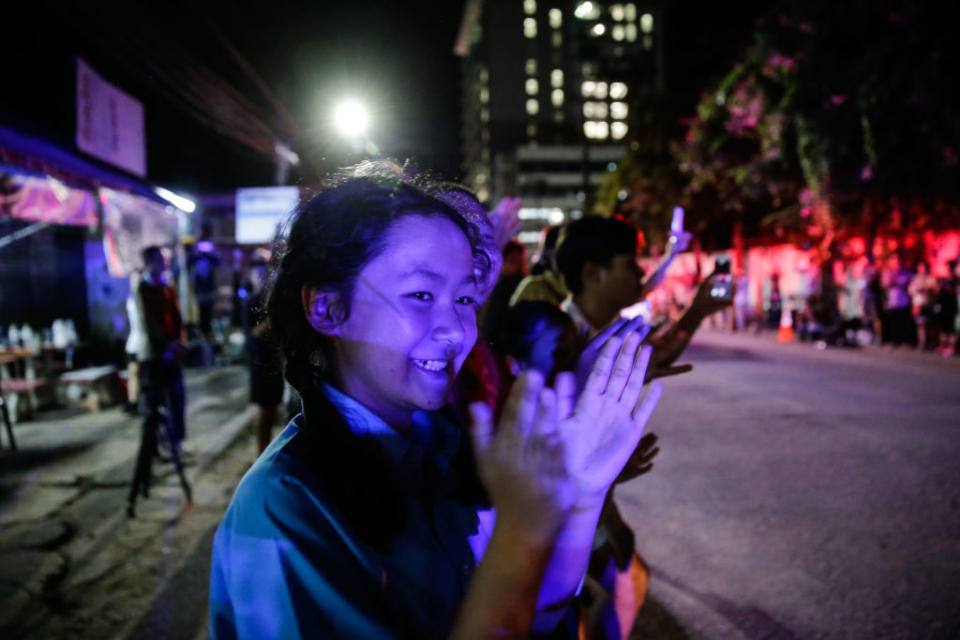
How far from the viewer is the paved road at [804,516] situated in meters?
2.86

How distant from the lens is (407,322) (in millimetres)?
1015

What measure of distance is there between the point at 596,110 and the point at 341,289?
120m

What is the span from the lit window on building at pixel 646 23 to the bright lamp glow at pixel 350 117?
4841 inches

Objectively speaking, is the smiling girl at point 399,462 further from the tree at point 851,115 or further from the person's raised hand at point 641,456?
the tree at point 851,115

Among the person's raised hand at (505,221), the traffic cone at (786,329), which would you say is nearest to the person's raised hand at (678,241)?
the person's raised hand at (505,221)

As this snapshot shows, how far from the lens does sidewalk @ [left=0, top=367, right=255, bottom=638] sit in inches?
123

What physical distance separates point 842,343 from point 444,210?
16.1 meters

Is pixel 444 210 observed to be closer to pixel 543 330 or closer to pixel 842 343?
pixel 543 330

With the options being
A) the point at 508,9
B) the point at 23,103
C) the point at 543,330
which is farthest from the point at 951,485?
the point at 508,9

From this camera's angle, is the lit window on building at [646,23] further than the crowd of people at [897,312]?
Yes

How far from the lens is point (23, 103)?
5051 mm

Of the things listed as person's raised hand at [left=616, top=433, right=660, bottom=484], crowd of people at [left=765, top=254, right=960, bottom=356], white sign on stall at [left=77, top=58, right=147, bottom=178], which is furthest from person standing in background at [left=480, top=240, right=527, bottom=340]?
crowd of people at [left=765, top=254, right=960, bottom=356]

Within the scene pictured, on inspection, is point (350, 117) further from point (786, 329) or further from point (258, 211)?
point (786, 329)

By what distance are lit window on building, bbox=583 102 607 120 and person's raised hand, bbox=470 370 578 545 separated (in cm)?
11836
